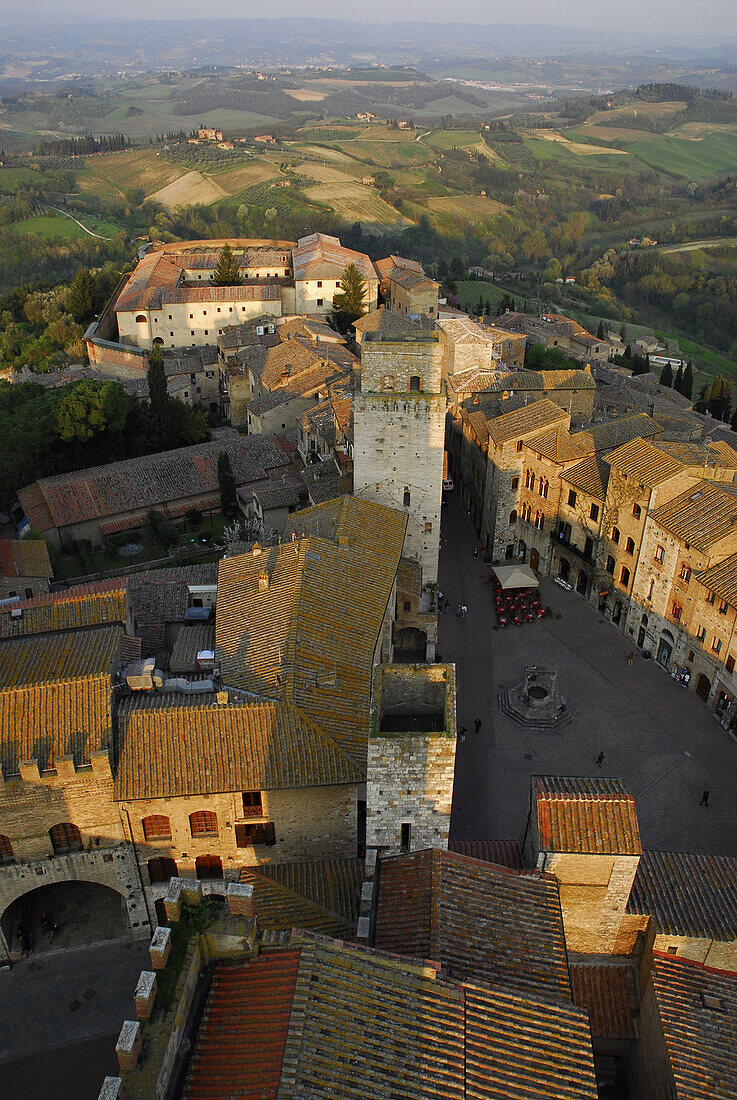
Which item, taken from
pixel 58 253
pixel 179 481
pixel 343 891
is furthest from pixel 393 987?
pixel 58 253

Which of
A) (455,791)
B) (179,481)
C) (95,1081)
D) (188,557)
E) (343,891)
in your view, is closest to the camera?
(95,1081)

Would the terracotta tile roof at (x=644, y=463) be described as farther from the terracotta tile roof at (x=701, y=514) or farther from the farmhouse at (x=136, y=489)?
the farmhouse at (x=136, y=489)

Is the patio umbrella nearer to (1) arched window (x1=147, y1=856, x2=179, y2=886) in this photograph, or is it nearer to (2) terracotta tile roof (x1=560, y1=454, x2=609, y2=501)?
(2) terracotta tile roof (x1=560, y1=454, x2=609, y2=501)

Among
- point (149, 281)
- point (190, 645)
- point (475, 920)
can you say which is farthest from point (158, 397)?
point (475, 920)

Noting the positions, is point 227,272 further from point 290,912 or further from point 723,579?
point 290,912

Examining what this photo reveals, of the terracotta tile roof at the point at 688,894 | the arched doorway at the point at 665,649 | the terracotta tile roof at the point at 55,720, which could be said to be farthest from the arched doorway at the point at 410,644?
the terracotta tile roof at the point at 55,720

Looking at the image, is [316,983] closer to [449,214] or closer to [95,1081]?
[95,1081]
